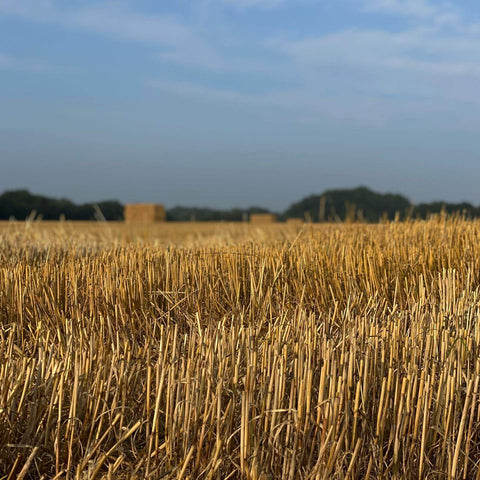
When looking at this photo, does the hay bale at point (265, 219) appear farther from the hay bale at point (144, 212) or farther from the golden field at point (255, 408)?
the golden field at point (255, 408)

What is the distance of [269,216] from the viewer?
18.7 metres

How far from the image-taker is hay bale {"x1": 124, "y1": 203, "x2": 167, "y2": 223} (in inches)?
655

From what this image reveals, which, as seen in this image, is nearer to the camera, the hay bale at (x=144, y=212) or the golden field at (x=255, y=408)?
the golden field at (x=255, y=408)

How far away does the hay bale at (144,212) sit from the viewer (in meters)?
16.6

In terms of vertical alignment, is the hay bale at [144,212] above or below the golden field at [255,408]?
above

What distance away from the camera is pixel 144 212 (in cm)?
1675

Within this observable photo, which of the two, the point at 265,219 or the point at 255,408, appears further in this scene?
the point at 265,219

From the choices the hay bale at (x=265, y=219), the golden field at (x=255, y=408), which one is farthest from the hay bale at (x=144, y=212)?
the golden field at (x=255, y=408)

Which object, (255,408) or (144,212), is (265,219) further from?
(255,408)

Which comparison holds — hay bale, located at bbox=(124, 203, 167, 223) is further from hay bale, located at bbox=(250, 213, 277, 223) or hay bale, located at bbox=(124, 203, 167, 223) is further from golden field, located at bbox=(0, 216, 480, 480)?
golden field, located at bbox=(0, 216, 480, 480)

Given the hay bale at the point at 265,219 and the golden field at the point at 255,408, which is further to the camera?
the hay bale at the point at 265,219

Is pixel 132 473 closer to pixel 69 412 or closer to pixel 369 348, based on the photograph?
pixel 69 412

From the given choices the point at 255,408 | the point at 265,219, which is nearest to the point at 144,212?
the point at 265,219

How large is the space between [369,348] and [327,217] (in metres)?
4.80
